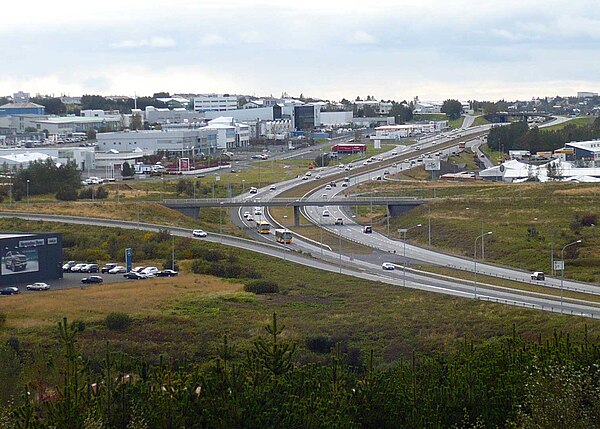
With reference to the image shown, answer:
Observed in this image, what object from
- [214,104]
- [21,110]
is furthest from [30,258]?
[214,104]

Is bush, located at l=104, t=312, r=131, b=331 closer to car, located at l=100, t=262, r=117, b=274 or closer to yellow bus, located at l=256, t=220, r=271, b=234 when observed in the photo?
car, located at l=100, t=262, r=117, b=274

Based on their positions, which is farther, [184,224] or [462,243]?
[184,224]

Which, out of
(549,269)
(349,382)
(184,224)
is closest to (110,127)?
(184,224)

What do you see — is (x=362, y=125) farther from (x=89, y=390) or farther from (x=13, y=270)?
(x=89, y=390)

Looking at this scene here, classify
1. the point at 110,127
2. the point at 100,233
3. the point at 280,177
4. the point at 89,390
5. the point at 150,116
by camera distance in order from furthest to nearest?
1. the point at 150,116
2. the point at 110,127
3. the point at 280,177
4. the point at 100,233
5. the point at 89,390

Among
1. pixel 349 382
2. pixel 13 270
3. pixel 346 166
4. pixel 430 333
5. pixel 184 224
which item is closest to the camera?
pixel 349 382

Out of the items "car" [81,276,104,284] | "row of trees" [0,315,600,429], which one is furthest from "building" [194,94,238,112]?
"row of trees" [0,315,600,429]

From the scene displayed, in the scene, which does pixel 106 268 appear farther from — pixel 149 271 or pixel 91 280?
pixel 91 280
